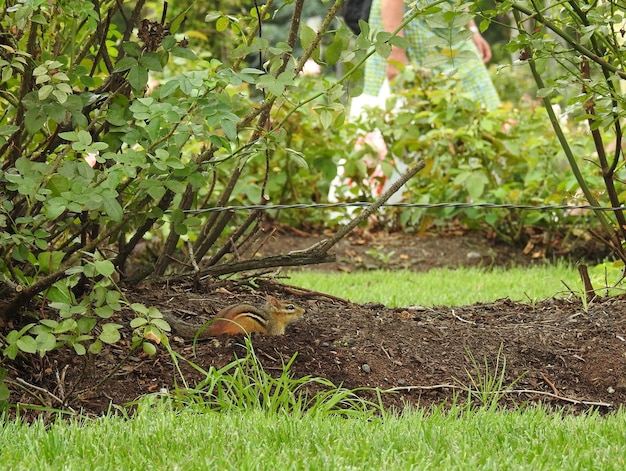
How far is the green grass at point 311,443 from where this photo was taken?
2119mm

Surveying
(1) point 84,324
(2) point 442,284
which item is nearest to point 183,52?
(1) point 84,324

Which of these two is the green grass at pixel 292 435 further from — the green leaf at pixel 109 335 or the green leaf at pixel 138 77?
the green leaf at pixel 138 77

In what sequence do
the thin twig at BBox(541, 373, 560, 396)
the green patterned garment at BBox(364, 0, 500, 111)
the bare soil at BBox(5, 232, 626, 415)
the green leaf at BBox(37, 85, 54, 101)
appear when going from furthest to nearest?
the green patterned garment at BBox(364, 0, 500, 111)
the thin twig at BBox(541, 373, 560, 396)
the bare soil at BBox(5, 232, 626, 415)
the green leaf at BBox(37, 85, 54, 101)

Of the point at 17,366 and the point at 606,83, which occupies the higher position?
the point at 606,83

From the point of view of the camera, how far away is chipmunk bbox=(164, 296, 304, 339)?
A: 126 inches

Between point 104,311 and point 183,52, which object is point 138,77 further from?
point 104,311

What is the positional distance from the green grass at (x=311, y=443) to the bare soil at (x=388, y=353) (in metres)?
0.38

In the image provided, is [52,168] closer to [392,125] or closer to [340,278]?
[340,278]

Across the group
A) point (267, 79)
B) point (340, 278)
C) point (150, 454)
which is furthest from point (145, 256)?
point (150, 454)

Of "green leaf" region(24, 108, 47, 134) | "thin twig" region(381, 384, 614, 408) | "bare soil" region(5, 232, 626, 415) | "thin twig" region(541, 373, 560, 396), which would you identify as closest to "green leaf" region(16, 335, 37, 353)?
"bare soil" region(5, 232, 626, 415)

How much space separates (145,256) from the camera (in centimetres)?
661

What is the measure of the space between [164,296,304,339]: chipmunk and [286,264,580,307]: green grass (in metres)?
1.49

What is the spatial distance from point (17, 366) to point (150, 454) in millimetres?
988

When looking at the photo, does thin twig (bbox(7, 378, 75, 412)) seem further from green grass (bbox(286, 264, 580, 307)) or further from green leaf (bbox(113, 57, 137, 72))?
green grass (bbox(286, 264, 580, 307))
